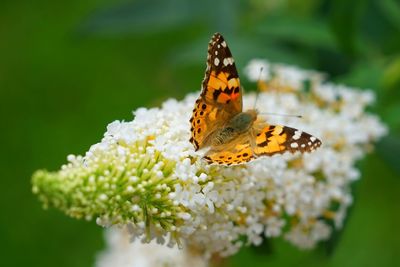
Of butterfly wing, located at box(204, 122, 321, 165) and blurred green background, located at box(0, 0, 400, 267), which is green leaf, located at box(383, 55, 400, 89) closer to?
blurred green background, located at box(0, 0, 400, 267)

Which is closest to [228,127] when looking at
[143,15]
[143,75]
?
[143,15]

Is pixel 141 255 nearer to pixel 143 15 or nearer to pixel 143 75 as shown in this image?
pixel 143 15

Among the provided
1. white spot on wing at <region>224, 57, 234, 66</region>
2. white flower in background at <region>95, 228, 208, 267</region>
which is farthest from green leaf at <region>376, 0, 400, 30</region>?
white flower in background at <region>95, 228, 208, 267</region>

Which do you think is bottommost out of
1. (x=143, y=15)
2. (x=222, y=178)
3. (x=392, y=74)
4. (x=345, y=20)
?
(x=222, y=178)

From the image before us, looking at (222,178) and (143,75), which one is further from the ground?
(143,75)

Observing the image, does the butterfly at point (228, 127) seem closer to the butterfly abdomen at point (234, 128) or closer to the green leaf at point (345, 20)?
the butterfly abdomen at point (234, 128)

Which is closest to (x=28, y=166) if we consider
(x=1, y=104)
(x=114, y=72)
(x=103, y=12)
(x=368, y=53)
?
(x=1, y=104)
